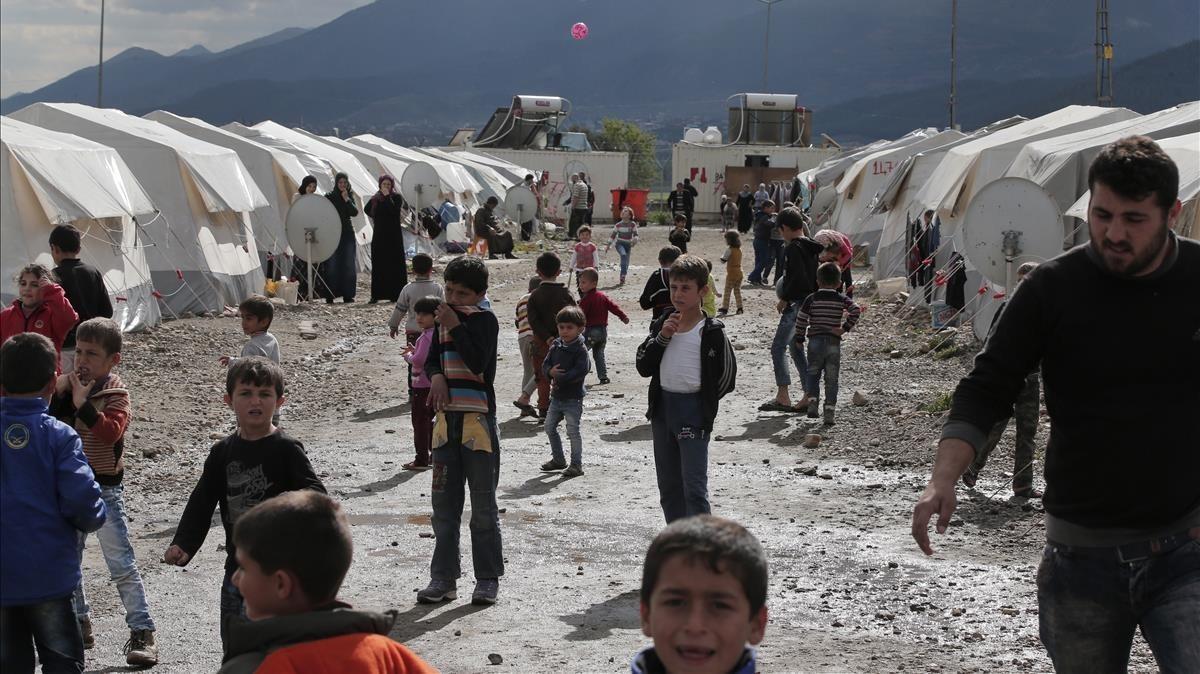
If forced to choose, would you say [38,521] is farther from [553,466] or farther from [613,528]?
[553,466]

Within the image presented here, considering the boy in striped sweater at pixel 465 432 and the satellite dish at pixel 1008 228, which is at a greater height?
the satellite dish at pixel 1008 228

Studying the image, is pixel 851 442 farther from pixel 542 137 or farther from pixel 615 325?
pixel 542 137

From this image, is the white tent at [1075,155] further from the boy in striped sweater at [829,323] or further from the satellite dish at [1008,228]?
the boy in striped sweater at [829,323]

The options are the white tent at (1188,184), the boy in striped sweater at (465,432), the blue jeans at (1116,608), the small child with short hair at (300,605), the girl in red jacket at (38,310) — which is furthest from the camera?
the white tent at (1188,184)

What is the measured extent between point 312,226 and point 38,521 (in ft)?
54.0

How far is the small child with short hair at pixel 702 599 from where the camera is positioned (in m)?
2.59

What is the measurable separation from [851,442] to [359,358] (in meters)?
6.87

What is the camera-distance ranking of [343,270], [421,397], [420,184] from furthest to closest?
[420,184], [343,270], [421,397]

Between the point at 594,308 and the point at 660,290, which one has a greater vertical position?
the point at 660,290

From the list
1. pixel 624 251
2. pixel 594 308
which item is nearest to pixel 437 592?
pixel 594 308

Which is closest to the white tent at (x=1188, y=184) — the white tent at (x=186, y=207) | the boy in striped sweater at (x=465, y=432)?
the boy in striped sweater at (x=465, y=432)

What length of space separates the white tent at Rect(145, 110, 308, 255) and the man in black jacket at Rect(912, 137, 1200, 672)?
20.4 meters

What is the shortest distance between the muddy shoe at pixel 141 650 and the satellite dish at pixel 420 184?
92.4 feet

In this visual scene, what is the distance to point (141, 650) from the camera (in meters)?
5.79
